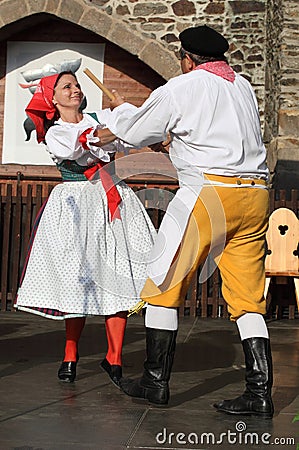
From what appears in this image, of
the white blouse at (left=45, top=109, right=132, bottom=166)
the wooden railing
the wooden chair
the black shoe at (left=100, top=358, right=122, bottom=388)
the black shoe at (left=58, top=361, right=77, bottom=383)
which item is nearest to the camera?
the white blouse at (left=45, top=109, right=132, bottom=166)

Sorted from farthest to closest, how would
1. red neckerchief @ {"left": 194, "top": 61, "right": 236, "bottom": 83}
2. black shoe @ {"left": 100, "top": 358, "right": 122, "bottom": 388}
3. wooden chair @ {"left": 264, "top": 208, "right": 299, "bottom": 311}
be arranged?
wooden chair @ {"left": 264, "top": 208, "right": 299, "bottom": 311}, black shoe @ {"left": 100, "top": 358, "right": 122, "bottom": 388}, red neckerchief @ {"left": 194, "top": 61, "right": 236, "bottom": 83}

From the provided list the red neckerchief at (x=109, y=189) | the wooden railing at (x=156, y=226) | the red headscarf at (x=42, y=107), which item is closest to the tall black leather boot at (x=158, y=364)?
the red neckerchief at (x=109, y=189)

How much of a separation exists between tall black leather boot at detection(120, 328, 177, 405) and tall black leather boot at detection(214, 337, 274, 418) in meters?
0.32

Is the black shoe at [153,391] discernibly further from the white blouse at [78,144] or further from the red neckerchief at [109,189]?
the white blouse at [78,144]

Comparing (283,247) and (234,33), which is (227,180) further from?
(234,33)

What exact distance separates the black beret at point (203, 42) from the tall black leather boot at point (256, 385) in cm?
145

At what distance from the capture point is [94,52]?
15500 mm

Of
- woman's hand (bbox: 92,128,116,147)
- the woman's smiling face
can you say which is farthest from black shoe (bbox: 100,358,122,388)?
the woman's smiling face

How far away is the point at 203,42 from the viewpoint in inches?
210

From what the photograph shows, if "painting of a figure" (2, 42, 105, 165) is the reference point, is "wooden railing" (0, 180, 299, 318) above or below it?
below

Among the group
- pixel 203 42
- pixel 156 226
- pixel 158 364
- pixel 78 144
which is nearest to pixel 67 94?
pixel 78 144

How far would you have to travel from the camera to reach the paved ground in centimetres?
475

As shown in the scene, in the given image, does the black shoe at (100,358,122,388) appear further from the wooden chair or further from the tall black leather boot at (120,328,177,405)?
the wooden chair

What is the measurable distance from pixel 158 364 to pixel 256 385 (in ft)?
1.64
